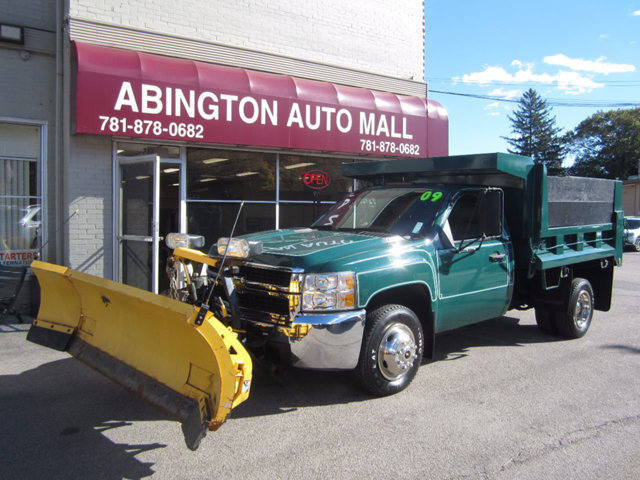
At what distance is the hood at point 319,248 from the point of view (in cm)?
438

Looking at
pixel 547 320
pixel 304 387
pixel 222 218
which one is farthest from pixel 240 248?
pixel 222 218

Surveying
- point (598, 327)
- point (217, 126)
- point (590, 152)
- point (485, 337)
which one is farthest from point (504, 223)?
point (590, 152)

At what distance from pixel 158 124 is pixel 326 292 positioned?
539 centimetres

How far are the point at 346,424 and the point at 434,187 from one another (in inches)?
109

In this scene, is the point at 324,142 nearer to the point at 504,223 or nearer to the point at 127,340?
the point at 504,223

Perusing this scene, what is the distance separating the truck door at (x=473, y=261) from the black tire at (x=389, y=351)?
0.48m

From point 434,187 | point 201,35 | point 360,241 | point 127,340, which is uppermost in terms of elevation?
point 201,35

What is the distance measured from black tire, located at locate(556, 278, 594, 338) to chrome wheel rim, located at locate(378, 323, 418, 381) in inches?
123

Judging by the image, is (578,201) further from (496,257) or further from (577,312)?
(496,257)

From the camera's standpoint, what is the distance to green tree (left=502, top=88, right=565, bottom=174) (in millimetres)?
71375

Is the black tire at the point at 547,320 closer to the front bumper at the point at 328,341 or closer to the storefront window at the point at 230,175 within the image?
the front bumper at the point at 328,341

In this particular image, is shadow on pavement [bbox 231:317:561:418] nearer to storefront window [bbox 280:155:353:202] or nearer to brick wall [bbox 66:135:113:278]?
brick wall [bbox 66:135:113:278]

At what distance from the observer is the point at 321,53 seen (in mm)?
11109

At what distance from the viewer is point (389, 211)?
5.71 m
